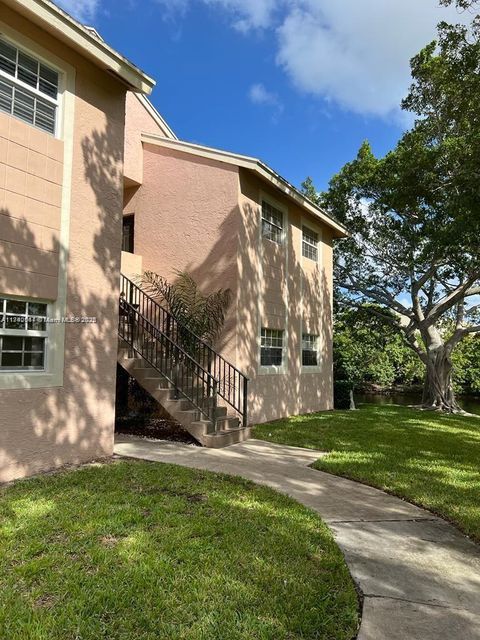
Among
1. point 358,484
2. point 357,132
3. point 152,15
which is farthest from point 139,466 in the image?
point 357,132

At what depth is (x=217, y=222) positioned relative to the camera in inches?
423

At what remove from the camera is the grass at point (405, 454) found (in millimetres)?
5488

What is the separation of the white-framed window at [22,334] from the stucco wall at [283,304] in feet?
16.2

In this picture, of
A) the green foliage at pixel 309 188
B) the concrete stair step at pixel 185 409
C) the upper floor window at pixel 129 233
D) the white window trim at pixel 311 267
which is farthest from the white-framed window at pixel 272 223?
the green foliage at pixel 309 188

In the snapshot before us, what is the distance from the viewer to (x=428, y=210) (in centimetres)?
1547

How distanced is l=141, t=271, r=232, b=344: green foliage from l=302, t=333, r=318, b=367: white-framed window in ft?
13.6

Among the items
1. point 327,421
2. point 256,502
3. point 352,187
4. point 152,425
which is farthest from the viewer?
point 352,187

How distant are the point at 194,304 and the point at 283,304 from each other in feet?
9.86

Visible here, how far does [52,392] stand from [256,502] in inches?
125

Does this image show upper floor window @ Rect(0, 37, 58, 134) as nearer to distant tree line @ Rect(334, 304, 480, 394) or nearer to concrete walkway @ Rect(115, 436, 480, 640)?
concrete walkway @ Rect(115, 436, 480, 640)

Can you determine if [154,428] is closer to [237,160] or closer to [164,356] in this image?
[164,356]

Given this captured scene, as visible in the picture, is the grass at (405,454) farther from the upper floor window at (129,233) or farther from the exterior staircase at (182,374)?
the upper floor window at (129,233)

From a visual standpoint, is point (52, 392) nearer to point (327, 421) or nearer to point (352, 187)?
point (327, 421)

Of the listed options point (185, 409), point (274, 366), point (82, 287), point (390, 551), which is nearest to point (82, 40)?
point (82, 287)
